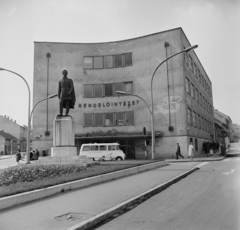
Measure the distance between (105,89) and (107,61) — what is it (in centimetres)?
338

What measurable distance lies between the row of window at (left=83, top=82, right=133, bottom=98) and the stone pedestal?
17.6 meters

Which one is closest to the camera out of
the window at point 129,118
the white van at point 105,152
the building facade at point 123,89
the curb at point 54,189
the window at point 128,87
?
the curb at point 54,189

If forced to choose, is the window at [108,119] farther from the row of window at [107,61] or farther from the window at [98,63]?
the window at [98,63]

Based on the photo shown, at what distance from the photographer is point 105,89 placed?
33625 millimetres

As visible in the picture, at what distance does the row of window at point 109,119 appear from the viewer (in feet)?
107

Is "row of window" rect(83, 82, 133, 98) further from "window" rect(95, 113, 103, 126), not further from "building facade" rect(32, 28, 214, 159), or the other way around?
"window" rect(95, 113, 103, 126)

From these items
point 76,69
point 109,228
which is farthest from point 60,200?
point 76,69

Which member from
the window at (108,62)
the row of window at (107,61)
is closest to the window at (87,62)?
the row of window at (107,61)

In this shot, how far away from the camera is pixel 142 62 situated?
32.7 metres

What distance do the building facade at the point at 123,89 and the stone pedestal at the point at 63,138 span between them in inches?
610

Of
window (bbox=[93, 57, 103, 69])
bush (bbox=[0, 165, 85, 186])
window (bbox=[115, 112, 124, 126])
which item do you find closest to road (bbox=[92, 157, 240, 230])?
bush (bbox=[0, 165, 85, 186])

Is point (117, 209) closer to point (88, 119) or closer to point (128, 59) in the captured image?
point (88, 119)

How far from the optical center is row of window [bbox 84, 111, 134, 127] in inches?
1278

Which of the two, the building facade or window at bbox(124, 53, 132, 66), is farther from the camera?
window at bbox(124, 53, 132, 66)
